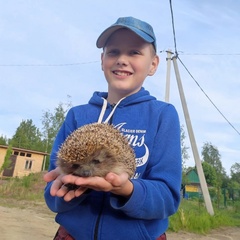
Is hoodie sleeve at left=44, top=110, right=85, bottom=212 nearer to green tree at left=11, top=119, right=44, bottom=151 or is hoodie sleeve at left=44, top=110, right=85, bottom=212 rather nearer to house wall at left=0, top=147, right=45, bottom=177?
house wall at left=0, top=147, right=45, bottom=177

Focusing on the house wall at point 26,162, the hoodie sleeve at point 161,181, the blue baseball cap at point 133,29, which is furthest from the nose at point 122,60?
the house wall at point 26,162

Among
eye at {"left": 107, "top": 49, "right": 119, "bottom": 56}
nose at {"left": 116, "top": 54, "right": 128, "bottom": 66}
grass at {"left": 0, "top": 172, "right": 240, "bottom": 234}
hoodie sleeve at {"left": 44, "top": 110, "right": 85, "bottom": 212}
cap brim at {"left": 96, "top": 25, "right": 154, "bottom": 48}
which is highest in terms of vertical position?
cap brim at {"left": 96, "top": 25, "right": 154, "bottom": 48}

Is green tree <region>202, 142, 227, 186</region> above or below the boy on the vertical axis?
above

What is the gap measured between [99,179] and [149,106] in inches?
45.3

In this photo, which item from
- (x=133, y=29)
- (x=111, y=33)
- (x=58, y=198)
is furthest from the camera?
(x=111, y=33)

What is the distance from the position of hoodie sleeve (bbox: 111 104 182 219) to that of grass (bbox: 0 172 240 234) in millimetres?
9336

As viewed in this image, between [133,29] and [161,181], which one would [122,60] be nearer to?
[133,29]

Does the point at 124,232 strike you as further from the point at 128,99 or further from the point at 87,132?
the point at 128,99

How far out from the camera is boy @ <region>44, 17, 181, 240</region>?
1901mm

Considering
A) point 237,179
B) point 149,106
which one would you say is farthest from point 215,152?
point 149,106

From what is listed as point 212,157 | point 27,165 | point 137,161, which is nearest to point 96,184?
point 137,161

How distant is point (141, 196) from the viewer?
1880 mm

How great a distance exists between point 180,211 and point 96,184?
1085cm

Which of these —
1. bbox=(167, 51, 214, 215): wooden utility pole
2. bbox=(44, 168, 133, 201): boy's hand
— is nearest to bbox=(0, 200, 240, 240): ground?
bbox=(167, 51, 214, 215): wooden utility pole
